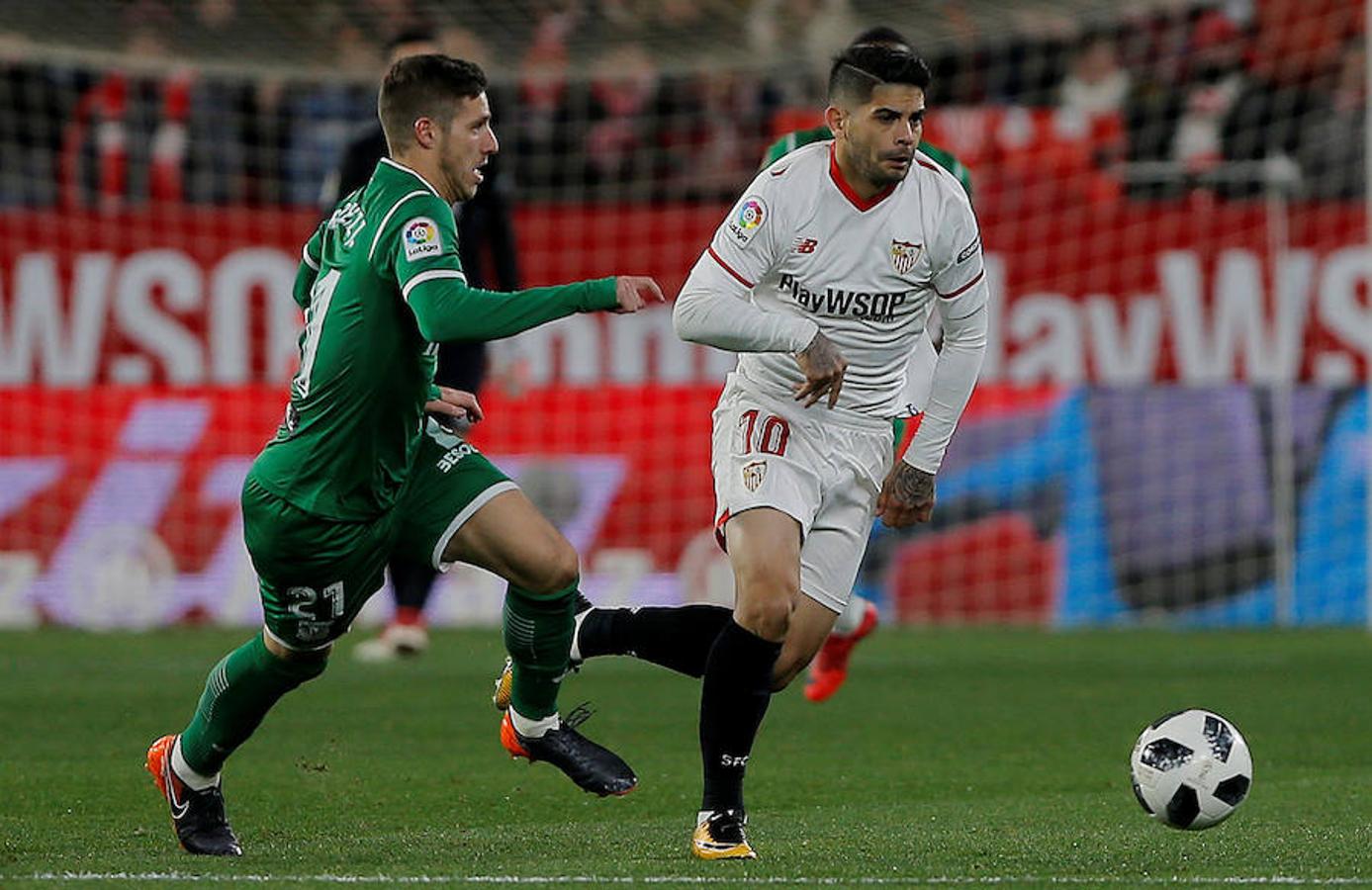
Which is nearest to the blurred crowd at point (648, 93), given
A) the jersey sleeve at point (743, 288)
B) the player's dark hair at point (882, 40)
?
the player's dark hair at point (882, 40)

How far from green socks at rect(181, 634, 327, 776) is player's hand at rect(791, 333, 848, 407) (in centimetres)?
138

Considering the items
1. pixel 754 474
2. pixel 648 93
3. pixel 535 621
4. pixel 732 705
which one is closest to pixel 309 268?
pixel 535 621

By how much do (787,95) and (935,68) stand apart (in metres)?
1.06

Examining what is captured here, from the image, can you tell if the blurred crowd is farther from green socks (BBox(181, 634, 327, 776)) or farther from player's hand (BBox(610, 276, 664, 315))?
player's hand (BBox(610, 276, 664, 315))

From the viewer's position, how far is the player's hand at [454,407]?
6.14 meters

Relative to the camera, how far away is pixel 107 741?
8.53 metres

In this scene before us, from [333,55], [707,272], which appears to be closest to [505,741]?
[707,272]

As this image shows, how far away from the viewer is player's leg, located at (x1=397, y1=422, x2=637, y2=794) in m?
→ 5.99

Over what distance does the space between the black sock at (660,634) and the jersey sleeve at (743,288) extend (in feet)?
3.30

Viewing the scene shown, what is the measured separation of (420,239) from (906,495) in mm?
1640

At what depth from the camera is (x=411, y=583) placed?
11039 millimetres

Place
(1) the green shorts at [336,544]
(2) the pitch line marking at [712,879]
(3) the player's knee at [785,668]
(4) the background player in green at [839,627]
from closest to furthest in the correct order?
(2) the pitch line marking at [712,879], (1) the green shorts at [336,544], (3) the player's knee at [785,668], (4) the background player in green at [839,627]

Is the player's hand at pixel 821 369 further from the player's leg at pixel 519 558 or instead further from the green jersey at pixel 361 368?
the green jersey at pixel 361 368

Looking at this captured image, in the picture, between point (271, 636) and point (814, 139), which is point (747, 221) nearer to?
point (271, 636)
